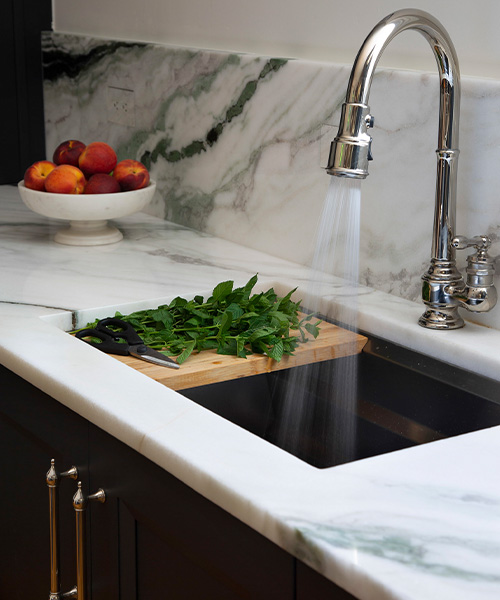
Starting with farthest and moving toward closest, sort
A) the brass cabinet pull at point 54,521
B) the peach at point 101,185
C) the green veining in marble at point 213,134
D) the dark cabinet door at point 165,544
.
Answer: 1. the peach at point 101,185
2. the green veining in marble at point 213,134
3. the brass cabinet pull at point 54,521
4. the dark cabinet door at point 165,544

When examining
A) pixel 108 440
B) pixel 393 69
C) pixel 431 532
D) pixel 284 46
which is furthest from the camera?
pixel 284 46

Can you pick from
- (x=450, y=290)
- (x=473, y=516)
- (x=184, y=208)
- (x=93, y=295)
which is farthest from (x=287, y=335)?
(x=184, y=208)

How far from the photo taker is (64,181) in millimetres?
1760

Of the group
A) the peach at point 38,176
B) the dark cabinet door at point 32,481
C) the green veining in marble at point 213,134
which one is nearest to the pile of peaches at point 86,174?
the peach at point 38,176

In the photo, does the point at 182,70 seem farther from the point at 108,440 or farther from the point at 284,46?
the point at 108,440

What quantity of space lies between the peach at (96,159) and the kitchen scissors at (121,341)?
0.56 meters

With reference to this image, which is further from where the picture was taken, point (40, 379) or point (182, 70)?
point (182, 70)

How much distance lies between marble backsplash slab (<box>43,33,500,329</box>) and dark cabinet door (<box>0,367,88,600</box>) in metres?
0.61

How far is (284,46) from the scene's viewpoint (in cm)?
168

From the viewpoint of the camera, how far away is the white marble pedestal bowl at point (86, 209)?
175 cm

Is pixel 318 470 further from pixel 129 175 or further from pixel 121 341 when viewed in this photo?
pixel 129 175

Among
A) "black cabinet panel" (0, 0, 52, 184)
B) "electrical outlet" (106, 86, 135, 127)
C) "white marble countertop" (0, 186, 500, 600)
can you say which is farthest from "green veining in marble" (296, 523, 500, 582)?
"black cabinet panel" (0, 0, 52, 184)

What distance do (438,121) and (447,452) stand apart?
0.59 meters

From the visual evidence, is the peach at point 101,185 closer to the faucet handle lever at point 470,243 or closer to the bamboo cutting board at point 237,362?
the bamboo cutting board at point 237,362
